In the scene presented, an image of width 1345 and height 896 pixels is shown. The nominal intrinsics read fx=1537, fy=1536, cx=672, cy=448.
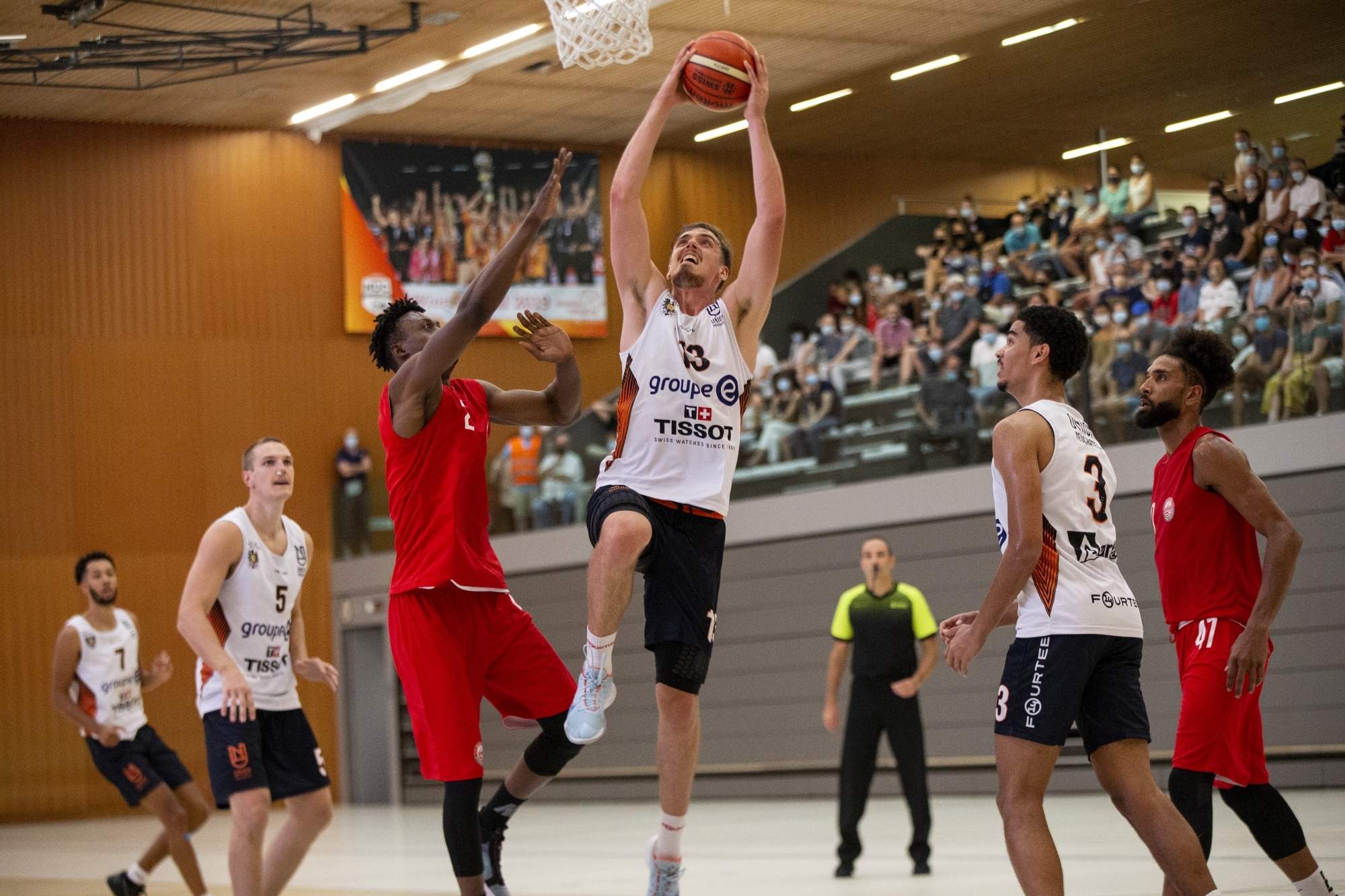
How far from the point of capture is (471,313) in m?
5.49

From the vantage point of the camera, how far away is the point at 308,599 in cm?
2119

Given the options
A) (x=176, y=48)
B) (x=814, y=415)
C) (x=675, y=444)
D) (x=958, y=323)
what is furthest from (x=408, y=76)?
(x=675, y=444)

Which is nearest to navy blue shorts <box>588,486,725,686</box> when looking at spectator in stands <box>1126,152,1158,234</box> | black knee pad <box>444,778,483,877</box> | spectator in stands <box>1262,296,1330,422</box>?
black knee pad <box>444,778,483,877</box>

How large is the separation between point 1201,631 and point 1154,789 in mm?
794

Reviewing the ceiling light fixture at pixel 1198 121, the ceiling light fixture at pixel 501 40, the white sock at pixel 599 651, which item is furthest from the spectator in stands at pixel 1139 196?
the white sock at pixel 599 651

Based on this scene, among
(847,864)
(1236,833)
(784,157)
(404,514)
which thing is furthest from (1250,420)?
(784,157)

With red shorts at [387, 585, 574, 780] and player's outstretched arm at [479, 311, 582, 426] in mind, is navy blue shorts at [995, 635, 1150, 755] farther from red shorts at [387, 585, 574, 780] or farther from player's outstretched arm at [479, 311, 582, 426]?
player's outstretched arm at [479, 311, 582, 426]

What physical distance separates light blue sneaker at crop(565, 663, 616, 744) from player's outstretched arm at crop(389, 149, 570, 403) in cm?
120

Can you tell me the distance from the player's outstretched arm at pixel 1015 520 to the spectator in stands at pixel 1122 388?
7.87 m

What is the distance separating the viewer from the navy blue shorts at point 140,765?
8.87 meters

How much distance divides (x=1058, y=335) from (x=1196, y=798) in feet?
5.44

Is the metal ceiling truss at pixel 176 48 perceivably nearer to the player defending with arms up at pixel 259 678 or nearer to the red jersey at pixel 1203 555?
the player defending with arms up at pixel 259 678

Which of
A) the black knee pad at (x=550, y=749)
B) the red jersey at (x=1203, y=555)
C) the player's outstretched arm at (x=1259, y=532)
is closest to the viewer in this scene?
the player's outstretched arm at (x=1259, y=532)

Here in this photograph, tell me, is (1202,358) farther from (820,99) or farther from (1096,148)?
(820,99)
